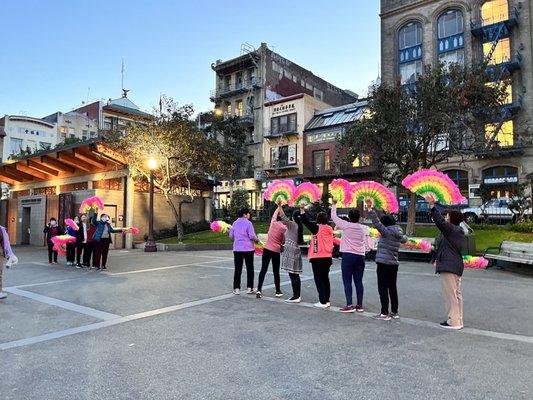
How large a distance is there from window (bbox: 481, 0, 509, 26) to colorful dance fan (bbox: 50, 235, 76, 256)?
32.9 meters

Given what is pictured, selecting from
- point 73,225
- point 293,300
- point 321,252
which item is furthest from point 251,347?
point 73,225

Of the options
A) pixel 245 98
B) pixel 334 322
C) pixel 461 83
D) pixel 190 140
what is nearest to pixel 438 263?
pixel 334 322

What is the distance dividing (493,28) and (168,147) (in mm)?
25888

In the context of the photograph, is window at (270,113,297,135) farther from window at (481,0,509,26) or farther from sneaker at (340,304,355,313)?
sneaker at (340,304,355,313)

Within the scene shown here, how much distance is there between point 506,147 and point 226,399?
1215 inches

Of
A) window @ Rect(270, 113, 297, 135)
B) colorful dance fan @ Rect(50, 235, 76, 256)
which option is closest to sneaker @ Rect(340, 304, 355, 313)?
colorful dance fan @ Rect(50, 235, 76, 256)

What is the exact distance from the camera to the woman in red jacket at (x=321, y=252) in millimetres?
7375

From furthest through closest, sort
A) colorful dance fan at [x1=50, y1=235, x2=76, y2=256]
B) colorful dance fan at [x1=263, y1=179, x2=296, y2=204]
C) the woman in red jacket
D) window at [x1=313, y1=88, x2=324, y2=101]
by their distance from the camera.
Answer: window at [x1=313, y1=88, x2=324, y2=101], colorful dance fan at [x1=50, y1=235, x2=76, y2=256], colorful dance fan at [x1=263, y1=179, x2=296, y2=204], the woman in red jacket

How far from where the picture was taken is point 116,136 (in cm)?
2294

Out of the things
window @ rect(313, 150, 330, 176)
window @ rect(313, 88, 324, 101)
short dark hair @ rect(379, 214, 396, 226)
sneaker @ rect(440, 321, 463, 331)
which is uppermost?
window @ rect(313, 88, 324, 101)

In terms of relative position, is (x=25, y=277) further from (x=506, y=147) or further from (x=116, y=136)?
(x=506, y=147)

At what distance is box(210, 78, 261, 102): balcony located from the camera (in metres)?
43.7

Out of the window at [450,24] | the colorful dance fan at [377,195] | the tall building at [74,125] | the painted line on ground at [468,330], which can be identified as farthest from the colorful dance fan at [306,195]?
the tall building at [74,125]

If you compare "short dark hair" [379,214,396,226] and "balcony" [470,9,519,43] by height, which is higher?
"balcony" [470,9,519,43]
